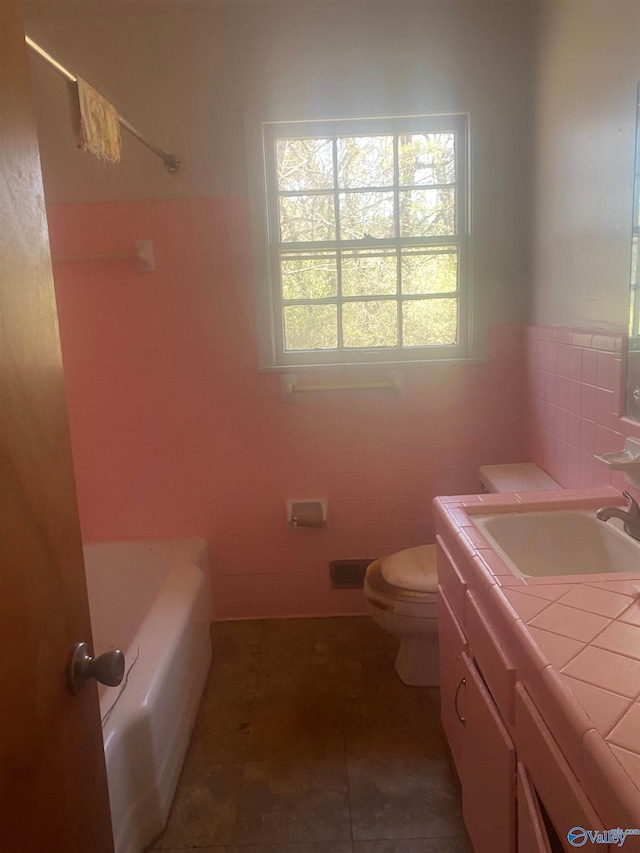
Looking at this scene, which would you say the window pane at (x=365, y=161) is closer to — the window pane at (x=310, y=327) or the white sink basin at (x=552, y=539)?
the window pane at (x=310, y=327)

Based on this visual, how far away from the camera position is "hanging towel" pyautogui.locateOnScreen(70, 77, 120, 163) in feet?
5.41

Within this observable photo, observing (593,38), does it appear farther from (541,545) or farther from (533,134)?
(541,545)

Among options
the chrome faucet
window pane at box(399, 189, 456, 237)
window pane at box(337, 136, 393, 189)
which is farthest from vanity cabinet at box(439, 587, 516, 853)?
window pane at box(337, 136, 393, 189)

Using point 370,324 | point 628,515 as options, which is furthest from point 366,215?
point 628,515

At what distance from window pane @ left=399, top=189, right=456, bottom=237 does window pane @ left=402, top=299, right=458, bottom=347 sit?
274 mm

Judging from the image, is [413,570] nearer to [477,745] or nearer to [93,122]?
[477,745]

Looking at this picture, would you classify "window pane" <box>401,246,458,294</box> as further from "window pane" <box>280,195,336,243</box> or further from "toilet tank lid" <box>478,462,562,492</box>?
"toilet tank lid" <box>478,462,562,492</box>

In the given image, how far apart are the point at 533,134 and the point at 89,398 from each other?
2024 mm

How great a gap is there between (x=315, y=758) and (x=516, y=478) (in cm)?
116

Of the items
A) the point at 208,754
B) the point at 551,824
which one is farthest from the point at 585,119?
the point at 208,754

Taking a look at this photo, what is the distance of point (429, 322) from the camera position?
8.63 feet

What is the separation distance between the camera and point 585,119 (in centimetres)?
189

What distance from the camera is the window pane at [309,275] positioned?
2.60 meters

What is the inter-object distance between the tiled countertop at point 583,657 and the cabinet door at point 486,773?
0.19 metres
